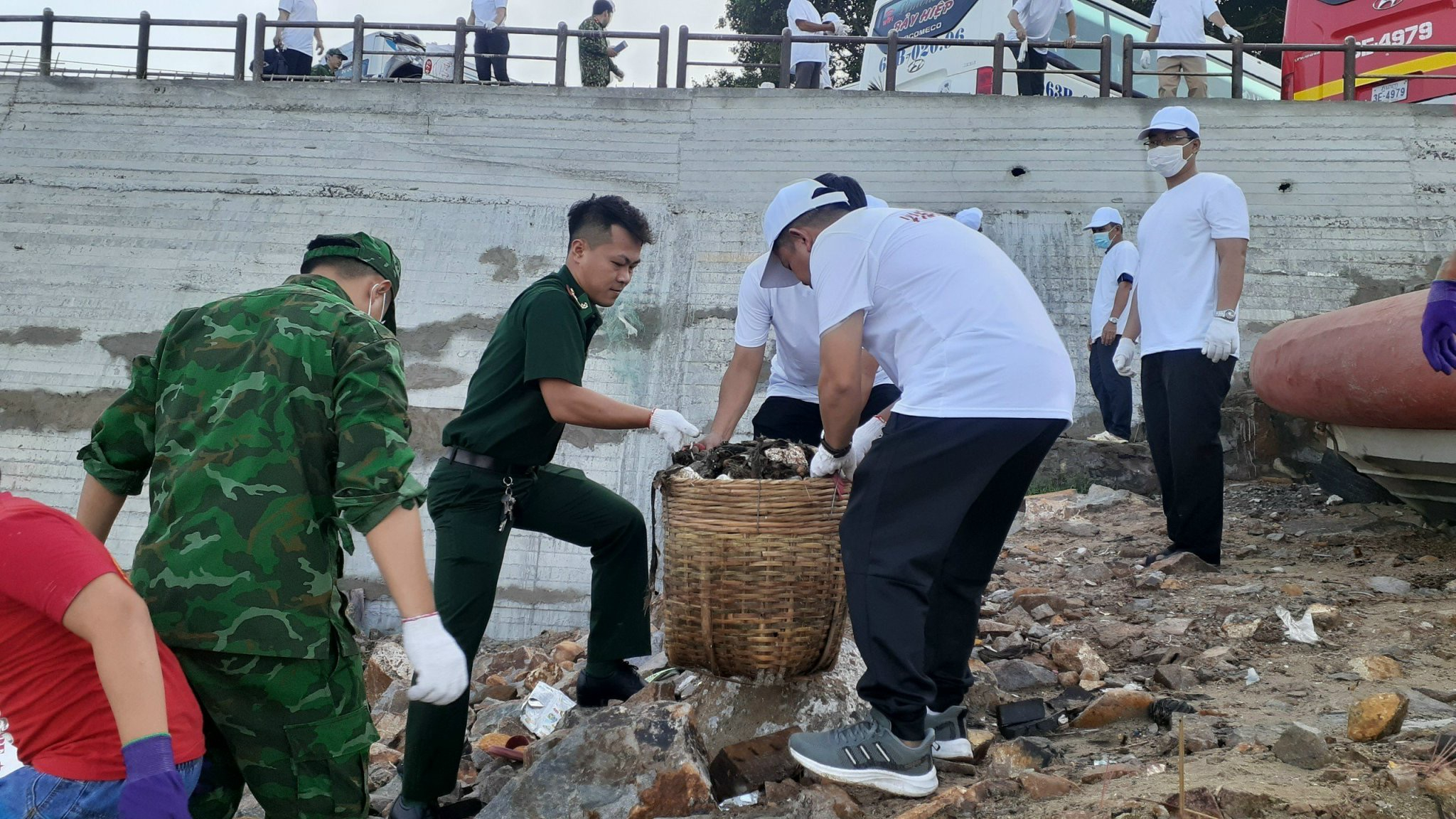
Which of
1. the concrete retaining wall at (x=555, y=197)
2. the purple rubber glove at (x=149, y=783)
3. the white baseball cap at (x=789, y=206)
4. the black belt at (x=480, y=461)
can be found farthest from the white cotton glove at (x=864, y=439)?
the concrete retaining wall at (x=555, y=197)

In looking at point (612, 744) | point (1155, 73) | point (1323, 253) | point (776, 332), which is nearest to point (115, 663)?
point (612, 744)

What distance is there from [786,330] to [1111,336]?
471 cm

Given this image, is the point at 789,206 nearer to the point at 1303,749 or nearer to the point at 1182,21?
the point at 1303,749

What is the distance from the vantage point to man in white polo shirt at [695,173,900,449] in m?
4.20

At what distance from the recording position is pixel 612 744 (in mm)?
3098

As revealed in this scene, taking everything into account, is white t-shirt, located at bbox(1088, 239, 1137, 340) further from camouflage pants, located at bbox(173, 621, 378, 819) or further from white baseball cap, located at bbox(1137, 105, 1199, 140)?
camouflage pants, located at bbox(173, 621, 378, 819)

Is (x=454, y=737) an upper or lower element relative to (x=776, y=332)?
lower

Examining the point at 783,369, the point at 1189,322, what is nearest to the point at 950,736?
the point at 783,369

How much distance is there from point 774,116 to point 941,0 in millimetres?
3382

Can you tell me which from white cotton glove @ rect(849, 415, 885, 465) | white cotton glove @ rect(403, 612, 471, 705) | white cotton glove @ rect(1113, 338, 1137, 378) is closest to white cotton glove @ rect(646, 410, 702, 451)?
white cotton glove @ rect(849, 415, 885, 465)

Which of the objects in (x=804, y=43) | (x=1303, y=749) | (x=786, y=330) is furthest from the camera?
(x=804, y=43)

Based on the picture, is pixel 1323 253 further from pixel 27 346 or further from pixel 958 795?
pixel 27 346

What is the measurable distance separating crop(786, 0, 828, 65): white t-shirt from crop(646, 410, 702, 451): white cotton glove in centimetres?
835

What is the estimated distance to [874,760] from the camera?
2.74 meters
